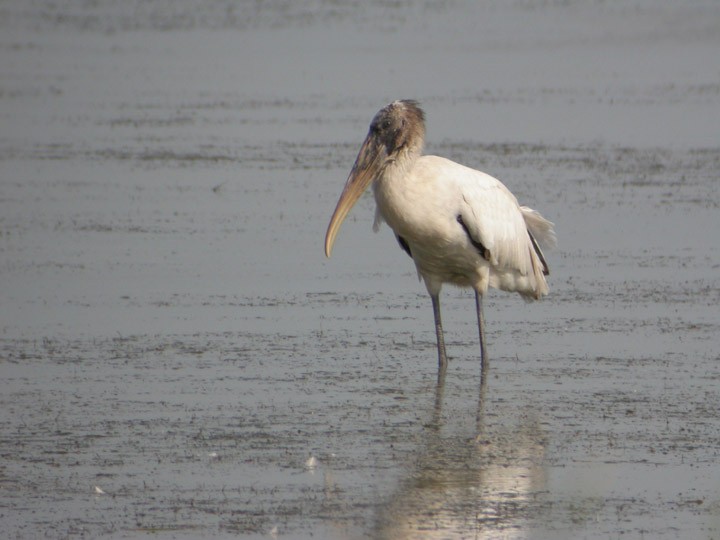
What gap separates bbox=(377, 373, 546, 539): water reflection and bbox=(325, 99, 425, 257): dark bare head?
178cm

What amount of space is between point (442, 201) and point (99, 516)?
3.81 m

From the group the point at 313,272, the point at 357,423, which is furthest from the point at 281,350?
the point at 313,272

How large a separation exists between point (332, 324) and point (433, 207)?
1.56m

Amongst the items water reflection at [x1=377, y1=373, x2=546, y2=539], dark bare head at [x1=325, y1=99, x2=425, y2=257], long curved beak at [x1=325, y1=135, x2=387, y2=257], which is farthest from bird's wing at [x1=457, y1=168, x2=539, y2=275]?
water reflection at [x1=377, y1=373, x2=546, y2=539]

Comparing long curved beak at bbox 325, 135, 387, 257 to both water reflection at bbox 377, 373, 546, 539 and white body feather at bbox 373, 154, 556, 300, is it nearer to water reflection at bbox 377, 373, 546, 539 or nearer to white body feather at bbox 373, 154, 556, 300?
white body feather at bbox 373, 154, 556, 300

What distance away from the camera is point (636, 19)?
34.9 metres

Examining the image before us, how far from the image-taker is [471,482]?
298 inches

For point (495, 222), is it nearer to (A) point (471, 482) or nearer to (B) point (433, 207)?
(B) point (433, 207)

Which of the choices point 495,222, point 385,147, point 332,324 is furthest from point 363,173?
point 332,324

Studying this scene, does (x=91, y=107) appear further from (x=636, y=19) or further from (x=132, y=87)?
(x=636, y=19)

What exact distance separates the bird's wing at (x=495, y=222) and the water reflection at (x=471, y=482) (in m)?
1.52

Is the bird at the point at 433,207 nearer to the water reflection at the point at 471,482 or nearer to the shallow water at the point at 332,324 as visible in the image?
the shallow water at the point at 332,324

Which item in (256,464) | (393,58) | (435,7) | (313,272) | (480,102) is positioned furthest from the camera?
(435,7)

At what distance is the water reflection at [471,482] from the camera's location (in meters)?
6.90
